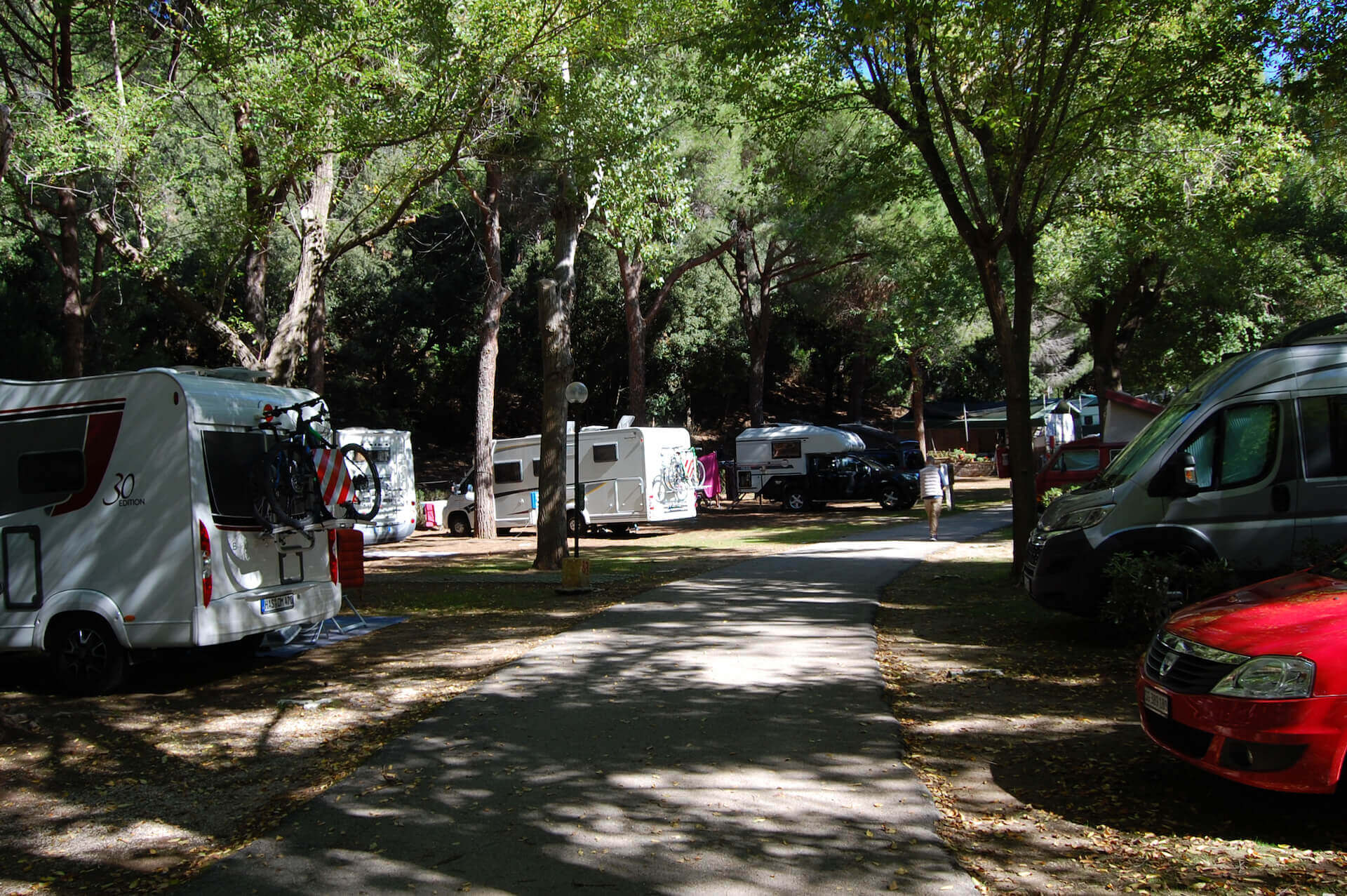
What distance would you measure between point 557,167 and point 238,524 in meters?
8.71

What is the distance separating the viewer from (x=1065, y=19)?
1096cm

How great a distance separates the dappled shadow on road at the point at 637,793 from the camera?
4.30 meters

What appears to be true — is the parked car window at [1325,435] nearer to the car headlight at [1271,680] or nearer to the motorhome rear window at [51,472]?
the car headlight at [1271,680]

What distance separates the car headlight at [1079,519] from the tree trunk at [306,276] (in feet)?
32.4

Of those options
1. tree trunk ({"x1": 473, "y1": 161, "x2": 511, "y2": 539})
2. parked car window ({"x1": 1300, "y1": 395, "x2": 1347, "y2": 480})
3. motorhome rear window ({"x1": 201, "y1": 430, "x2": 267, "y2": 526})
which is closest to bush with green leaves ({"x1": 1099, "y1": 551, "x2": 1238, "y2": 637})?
parked car window ({"x1": 1300, "y1": 395, "x2": 1347, "y2": 480})

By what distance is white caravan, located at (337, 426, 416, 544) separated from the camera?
19891mm

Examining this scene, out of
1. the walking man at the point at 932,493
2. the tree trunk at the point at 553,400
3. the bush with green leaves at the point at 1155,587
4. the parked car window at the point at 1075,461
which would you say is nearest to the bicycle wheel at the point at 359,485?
the tree trunk at the point at 553,400

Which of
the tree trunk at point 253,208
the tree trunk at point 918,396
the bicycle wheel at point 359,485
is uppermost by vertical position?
the tree trunk at point 253,208

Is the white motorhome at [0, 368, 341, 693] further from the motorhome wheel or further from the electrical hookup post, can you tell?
the motorhome wheel

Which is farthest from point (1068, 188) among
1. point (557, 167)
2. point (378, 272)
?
point (378, 272)

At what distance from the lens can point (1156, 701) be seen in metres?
4.95

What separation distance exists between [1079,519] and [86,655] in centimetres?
804

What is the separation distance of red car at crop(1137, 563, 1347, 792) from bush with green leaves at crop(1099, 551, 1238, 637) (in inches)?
104

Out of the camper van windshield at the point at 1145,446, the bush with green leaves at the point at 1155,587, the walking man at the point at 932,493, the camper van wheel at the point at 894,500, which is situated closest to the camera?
the bush with green leaves at the point at 1155,587
